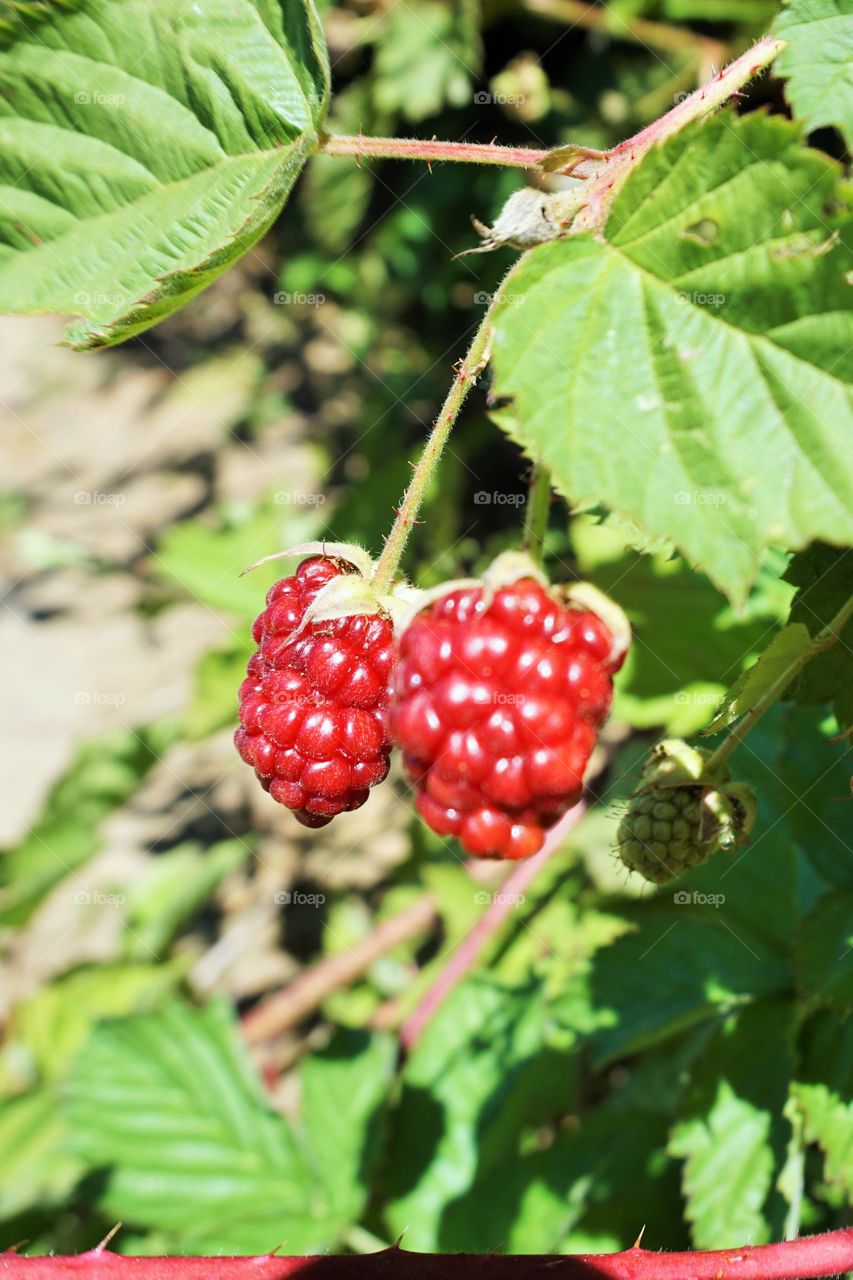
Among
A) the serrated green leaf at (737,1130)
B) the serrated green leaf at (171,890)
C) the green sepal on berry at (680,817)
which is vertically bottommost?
the serrated green leaf at (171,890)

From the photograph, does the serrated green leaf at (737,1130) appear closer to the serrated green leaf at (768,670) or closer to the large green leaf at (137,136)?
the serrated green leaf at (768,670)

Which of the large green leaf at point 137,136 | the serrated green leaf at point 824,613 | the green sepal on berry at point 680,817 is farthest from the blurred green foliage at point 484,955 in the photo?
the large green leaf at point 137,136

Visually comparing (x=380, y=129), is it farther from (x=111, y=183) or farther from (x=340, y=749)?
(x=340, y=749)

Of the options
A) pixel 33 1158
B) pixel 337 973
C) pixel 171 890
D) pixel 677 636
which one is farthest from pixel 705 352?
pixel 171 890

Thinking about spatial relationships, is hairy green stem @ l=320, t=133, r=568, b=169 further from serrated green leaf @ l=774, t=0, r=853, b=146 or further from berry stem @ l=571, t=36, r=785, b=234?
serrated green leaf @ l=774, t=0, r=853, b=146

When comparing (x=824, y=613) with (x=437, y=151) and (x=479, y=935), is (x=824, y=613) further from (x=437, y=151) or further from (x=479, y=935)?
(x=479, y=935)

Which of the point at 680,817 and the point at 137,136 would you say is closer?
the point at 680,817
